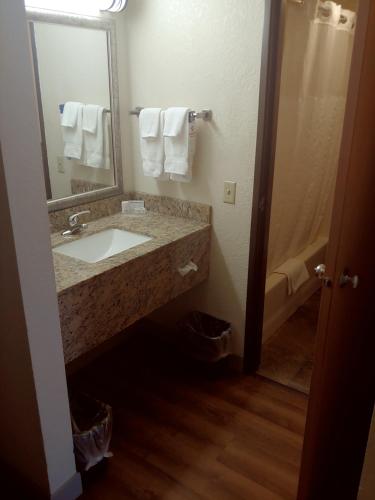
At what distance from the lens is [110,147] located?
7.73ft

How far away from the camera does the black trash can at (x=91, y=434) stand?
1671 mm

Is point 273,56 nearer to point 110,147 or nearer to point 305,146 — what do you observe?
point 110,147

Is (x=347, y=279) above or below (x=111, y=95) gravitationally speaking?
below

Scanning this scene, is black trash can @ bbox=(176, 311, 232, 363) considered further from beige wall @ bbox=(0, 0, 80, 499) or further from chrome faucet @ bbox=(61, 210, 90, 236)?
beige wall @ bbox=(0, 0, 80, 499)

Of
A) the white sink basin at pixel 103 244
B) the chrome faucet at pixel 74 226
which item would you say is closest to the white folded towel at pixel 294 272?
the white sink basin at pixel 103 244

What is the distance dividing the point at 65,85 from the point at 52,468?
1678mm

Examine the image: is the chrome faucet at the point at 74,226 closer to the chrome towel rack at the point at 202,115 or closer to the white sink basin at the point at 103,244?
the white sink basin at the point at 103,244

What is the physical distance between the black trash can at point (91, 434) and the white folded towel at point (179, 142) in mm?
1178

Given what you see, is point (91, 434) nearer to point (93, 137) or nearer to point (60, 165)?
point (60, 165)

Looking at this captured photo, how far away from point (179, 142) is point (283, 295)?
130cm

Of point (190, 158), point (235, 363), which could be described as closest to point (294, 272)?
point (235, 363)

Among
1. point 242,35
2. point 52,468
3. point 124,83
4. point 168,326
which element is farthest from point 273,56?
point 52,468

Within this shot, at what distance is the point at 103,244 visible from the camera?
7.27 ft

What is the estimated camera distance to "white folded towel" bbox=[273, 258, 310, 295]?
9.48 ft
